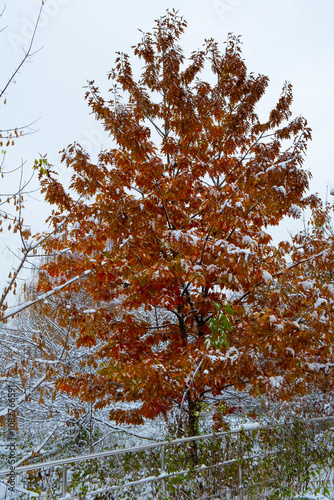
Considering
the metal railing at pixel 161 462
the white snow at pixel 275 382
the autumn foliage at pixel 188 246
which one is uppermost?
the autumn foliage at pixel 188 246

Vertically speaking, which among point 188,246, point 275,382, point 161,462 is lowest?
point 161,462

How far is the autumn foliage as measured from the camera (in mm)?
4570

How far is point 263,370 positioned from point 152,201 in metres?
2.78

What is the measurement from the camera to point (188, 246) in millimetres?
4465

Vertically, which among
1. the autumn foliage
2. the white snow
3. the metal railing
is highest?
the autumn foliage

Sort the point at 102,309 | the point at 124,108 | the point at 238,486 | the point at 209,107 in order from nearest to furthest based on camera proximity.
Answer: the point at 238,486 → the point at 102,309 → the point at 124,108 → the point at 209,107

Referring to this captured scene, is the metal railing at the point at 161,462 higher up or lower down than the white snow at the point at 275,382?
lower down

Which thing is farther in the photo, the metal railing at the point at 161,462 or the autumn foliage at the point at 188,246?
the autumn foliage at the point at 188,246

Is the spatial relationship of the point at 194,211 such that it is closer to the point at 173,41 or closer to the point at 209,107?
the point at 209,107

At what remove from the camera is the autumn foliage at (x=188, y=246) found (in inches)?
180

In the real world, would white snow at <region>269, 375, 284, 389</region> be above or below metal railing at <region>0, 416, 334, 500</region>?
above

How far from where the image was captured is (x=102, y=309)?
5.18 m

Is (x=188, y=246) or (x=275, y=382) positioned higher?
(x=188, y=246)

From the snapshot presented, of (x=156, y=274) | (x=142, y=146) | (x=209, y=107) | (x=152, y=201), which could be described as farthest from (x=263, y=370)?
(x=209, y=107)
